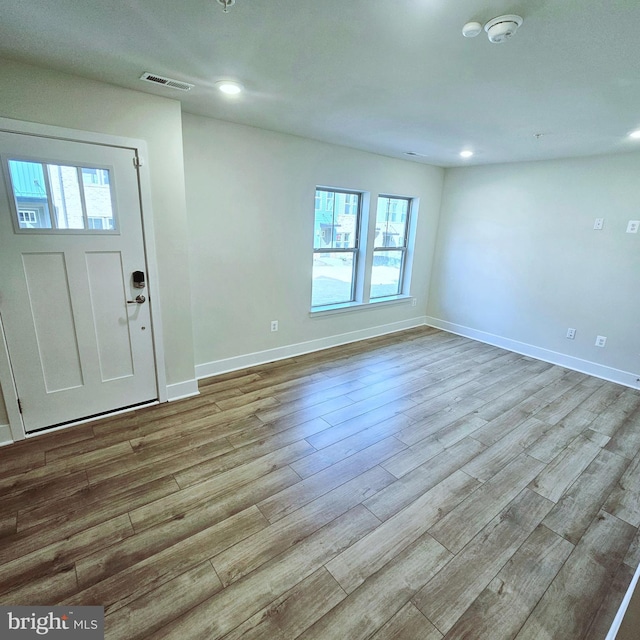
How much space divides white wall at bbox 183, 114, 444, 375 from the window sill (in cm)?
10

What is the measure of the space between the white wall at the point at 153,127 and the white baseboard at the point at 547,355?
3.93 m

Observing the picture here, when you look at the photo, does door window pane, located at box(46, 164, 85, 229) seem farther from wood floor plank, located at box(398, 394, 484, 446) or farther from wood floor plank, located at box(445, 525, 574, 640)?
wood floor plank, located at box(445, 525, 574, 640)

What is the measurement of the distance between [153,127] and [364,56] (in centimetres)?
163

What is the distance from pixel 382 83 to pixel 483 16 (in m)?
0.79

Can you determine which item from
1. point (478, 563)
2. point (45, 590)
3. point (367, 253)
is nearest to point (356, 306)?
point (367, 253)

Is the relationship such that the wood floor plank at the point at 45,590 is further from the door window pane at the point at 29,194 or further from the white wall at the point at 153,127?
the door window pane at the point at 29,194

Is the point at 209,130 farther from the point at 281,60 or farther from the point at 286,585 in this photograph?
the point at 286,585

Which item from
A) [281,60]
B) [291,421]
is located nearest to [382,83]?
[281,60]

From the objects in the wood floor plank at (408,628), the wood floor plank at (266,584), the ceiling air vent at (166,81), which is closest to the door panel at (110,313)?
the ceiling air vent at (166,81)

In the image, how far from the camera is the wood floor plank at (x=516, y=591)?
137 cm

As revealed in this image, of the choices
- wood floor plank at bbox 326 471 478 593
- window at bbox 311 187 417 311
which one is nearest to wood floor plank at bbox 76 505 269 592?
wood floor plank at bbox 326 471 478 593

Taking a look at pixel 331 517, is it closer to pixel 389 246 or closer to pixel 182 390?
pixel 182 390

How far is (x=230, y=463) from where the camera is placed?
87.9 inches

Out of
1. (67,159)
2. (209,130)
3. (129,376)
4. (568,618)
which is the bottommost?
(568,618)
